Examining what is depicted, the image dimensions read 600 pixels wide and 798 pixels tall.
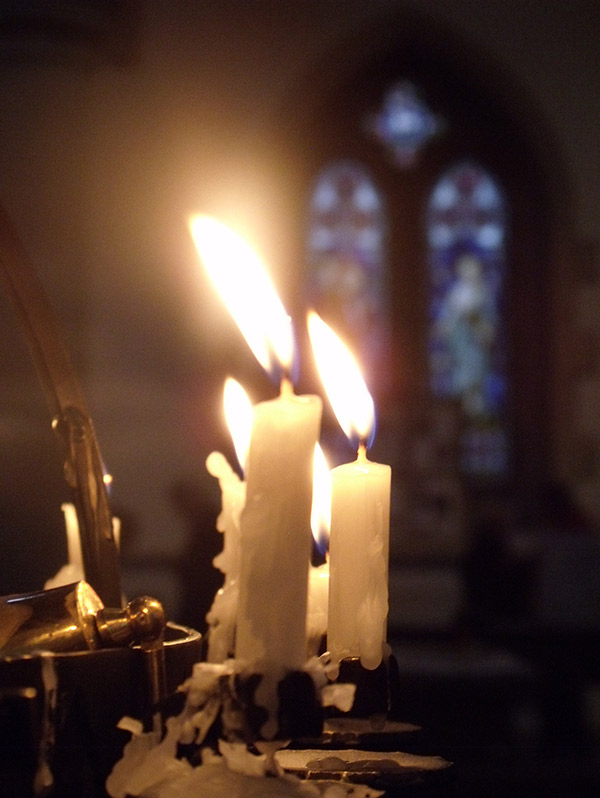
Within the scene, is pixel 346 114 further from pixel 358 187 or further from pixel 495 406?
pixel 495 406

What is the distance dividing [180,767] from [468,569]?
14.9 feet

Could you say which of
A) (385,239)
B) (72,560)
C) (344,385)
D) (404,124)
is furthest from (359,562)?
(404,124)

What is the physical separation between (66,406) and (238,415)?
92mm

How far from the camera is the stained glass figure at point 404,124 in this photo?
598 centimetres

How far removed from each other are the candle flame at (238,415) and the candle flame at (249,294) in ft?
0.25

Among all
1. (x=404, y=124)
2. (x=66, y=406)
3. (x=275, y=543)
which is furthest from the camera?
(x=404, y=124)

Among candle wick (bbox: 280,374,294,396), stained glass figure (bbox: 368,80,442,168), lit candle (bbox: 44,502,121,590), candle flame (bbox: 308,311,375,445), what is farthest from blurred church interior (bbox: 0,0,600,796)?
candle wick (bbox: 280,374,294,396)

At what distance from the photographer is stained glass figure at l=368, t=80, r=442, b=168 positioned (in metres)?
5.98

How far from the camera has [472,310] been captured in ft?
19.9

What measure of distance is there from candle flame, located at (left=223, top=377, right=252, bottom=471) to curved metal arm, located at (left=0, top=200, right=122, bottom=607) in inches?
3.1

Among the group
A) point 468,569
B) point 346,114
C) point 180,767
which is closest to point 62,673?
point 180,767

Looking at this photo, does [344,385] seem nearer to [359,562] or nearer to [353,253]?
[359,562]

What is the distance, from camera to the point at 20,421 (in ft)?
3.28

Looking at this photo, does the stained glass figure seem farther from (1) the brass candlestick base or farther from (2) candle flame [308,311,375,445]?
(1) the brass candlestick base
